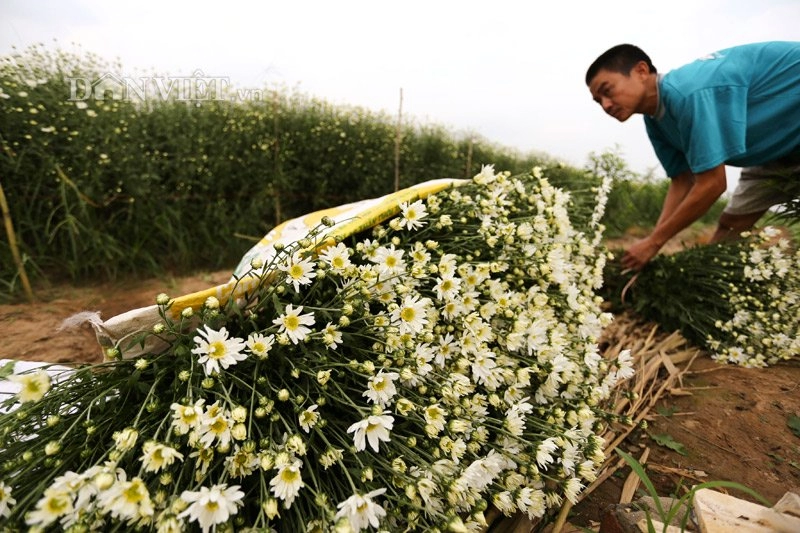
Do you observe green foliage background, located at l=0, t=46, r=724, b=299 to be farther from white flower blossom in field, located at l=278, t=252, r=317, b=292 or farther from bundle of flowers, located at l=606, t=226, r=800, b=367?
white flower blossom in field, located at l=278, t=252, r=317, b=292

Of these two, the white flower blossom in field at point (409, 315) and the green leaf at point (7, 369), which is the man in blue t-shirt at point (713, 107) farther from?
the green leaf at point (7, 369)

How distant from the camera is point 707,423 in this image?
5.82 feet

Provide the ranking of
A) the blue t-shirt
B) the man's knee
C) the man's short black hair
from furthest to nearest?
the man's knee → the man's short black hair → the blue t-shirt

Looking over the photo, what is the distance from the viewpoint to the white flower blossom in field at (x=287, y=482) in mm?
786

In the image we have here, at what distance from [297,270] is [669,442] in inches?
65.3

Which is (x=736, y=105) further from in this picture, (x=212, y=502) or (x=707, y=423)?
(x=212, y=502)

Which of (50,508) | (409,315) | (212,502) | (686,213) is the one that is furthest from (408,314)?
(686,213)

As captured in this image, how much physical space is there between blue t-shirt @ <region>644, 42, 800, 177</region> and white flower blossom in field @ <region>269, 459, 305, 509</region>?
99.6 inches

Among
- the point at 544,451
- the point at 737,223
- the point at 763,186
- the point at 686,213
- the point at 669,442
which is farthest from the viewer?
the point at 737,223

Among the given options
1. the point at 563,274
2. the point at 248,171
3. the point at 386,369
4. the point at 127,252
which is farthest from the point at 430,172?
the point at 386,369

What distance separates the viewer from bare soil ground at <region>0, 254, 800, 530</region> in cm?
145

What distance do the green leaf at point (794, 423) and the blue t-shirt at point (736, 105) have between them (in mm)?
1278

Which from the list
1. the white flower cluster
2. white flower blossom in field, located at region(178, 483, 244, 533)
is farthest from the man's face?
white flower blossom in field, located at region(178, 483, 244, 533)

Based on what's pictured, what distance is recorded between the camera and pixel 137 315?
1.07 meters
